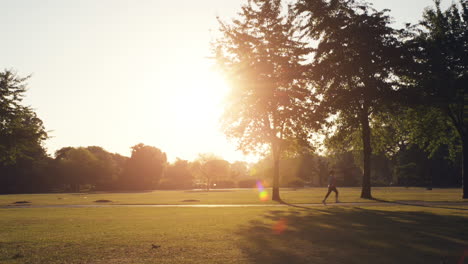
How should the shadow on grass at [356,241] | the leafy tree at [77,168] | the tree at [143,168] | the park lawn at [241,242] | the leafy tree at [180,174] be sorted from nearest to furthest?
the shadow on grass at [356,241]
the park lawn at [241,242]
the leafy tree at [77,168]
the tree at [143,168]
the leafy tree at [180,174]

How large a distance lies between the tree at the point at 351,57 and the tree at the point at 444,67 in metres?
2.89

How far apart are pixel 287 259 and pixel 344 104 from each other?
2044 centimetres

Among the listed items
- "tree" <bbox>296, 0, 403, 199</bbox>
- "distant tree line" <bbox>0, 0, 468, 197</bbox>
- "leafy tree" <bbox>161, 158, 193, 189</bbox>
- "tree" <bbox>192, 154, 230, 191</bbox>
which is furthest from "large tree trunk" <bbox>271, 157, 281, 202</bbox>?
"leafy tree" <bbox>161, 158, 193, 189</bbox>

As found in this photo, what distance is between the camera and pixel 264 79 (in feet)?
93.8

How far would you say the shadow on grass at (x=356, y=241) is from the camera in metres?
8.37

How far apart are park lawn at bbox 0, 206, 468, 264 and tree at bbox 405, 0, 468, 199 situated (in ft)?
59.6

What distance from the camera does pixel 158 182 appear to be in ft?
327

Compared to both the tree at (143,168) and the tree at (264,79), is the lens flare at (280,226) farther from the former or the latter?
the tree at (143,168)

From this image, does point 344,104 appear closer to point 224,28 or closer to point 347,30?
point 347,30

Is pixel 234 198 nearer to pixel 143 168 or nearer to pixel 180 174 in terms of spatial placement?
pixel 143 168

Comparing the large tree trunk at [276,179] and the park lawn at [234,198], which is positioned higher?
the large tree trunk at [276,179]

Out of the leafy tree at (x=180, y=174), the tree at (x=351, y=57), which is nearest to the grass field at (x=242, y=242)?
the tree at (x=351, y=57)

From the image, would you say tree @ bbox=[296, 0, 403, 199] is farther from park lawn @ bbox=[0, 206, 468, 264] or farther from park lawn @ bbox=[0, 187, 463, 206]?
park lawn @ bbox=[0, 206, 468, 264]

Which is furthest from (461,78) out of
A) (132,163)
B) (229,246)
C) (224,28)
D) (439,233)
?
(132,163)
